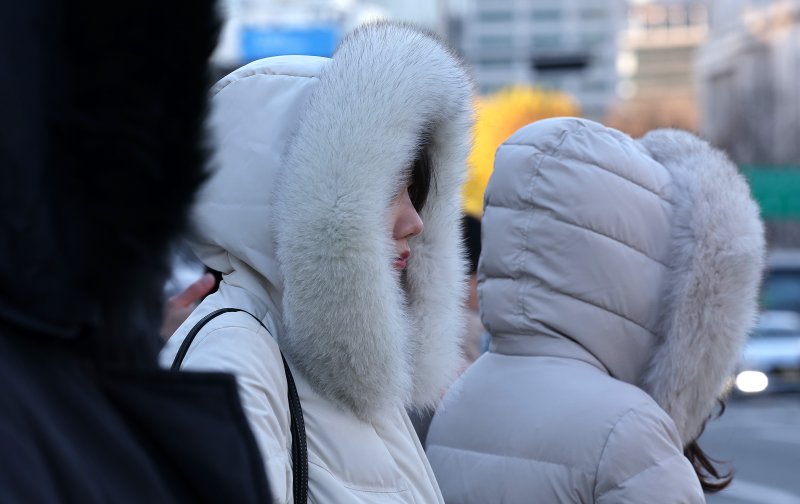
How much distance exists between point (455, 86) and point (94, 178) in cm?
129

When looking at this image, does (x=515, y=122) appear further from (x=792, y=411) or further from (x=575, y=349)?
(x=575, y=349)

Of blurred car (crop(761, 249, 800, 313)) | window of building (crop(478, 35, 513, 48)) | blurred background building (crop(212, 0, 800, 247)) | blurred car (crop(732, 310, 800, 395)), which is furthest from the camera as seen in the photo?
window of building (crop(478, 35, 513, 48))

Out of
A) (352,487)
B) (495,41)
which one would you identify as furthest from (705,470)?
(495,41)

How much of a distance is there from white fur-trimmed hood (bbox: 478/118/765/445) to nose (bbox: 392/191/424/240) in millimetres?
394

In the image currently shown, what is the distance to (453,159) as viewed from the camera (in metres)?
2.34

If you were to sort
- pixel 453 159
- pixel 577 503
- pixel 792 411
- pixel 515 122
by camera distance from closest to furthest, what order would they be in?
pixel 577 503, pixel 453 159, pixel 792 411, pixel 515 122

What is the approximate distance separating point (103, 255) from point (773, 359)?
18.1 m

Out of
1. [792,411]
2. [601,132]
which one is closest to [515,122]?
[792,411]

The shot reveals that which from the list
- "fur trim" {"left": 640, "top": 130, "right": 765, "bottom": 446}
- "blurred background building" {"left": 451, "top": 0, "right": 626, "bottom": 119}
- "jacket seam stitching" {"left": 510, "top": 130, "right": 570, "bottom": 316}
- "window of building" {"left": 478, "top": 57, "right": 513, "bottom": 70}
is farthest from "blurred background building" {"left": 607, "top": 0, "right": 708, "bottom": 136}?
"jacket seam stitching" {"left": 510, "top": 130, "right": 570, "bottom": 316}

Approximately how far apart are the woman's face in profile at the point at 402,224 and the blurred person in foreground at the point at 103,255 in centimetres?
104

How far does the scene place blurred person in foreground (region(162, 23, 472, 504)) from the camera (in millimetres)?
1837

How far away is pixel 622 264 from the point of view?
2406mm

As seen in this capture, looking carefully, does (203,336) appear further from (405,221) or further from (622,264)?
(622,264)

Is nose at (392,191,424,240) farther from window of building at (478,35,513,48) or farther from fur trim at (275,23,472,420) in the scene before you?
window of building at (478,35,513,48)
